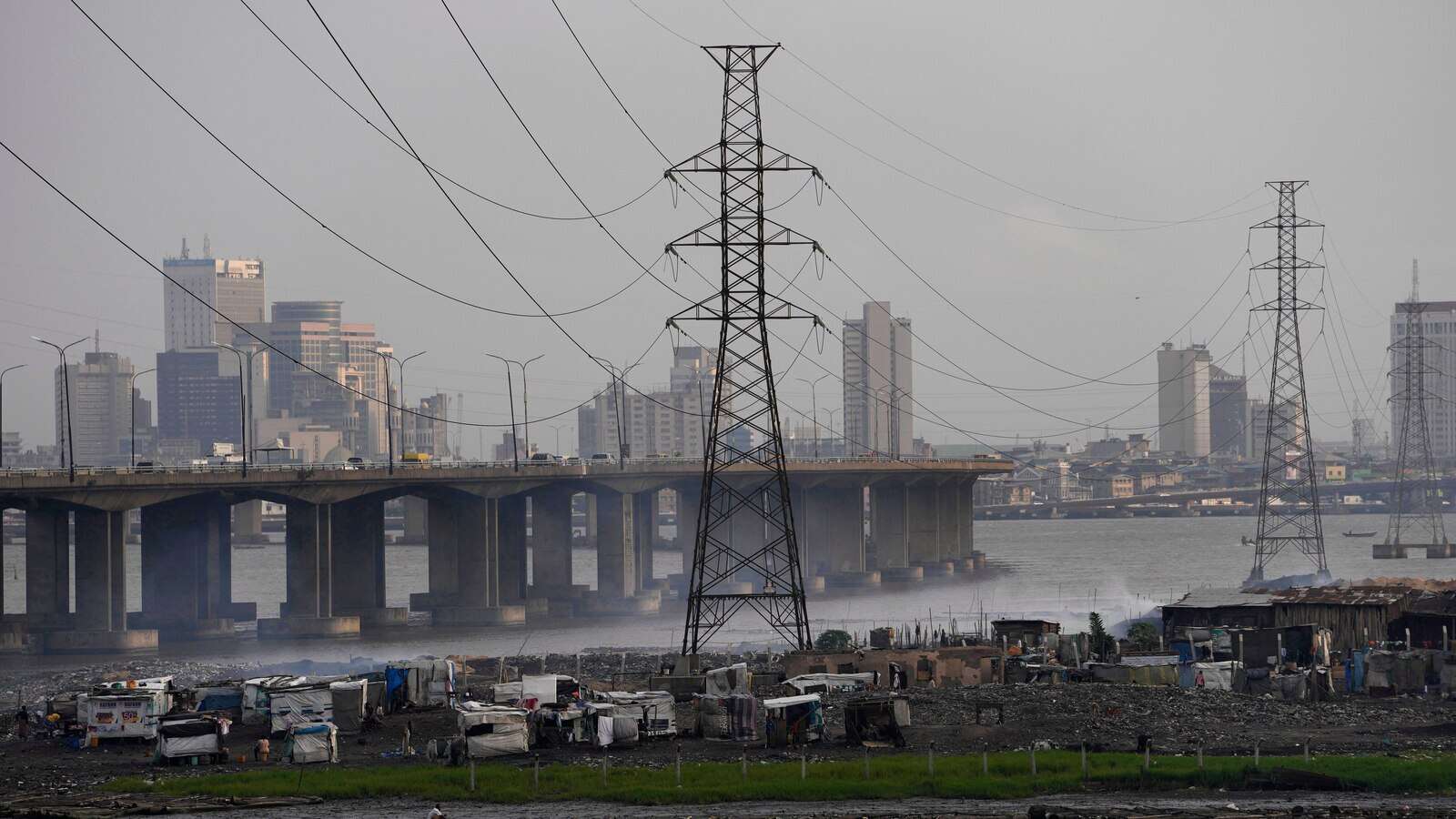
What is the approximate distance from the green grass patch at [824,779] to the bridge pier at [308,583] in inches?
2663

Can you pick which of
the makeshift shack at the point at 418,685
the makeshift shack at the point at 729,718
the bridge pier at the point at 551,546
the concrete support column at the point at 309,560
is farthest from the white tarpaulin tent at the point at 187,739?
the bridge pier at the point at 551,546

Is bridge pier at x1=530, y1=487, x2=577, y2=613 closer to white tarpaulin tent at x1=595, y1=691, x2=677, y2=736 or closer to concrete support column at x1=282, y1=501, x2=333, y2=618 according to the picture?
concrete support column at x1=282, y1=501, x2=333, y2=618

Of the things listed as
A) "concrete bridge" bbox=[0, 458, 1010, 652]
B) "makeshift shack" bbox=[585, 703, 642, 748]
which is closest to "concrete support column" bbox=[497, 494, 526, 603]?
"concrete bridge" bbox=[0, 458, 1010, 652]

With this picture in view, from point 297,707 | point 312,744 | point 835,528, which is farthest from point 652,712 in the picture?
point 835,528

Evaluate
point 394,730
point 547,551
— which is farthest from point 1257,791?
point 547,551

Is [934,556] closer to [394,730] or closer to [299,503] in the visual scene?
[299,503]

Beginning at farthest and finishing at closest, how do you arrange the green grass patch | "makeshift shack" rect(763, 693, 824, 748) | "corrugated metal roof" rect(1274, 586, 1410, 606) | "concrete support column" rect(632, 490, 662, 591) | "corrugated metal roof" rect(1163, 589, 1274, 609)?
1. "concrete support column" rect(632, 490, 662, 591)
2. "corrugated metal roof" rect(1163, 589, 1274, 609)
3. "corrugated metal roof" rect(1274, 586, 1410, 606)
4. "makeshift shack" rect(763, 693, 824, 748)
5. the green grass patch

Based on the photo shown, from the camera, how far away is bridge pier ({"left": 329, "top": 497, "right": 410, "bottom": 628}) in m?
121

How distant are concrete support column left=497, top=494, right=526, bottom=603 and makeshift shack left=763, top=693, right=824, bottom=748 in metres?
89.3

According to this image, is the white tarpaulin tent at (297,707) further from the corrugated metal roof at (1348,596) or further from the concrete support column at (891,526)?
the concrete support column at (891,526)

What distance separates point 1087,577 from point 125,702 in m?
125

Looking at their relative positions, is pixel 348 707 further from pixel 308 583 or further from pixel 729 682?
pixel 308 583

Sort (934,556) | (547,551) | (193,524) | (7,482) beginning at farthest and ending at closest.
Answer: (934,556) < (547,551) < (193,524) < (7,482)

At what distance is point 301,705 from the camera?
52625 mm
